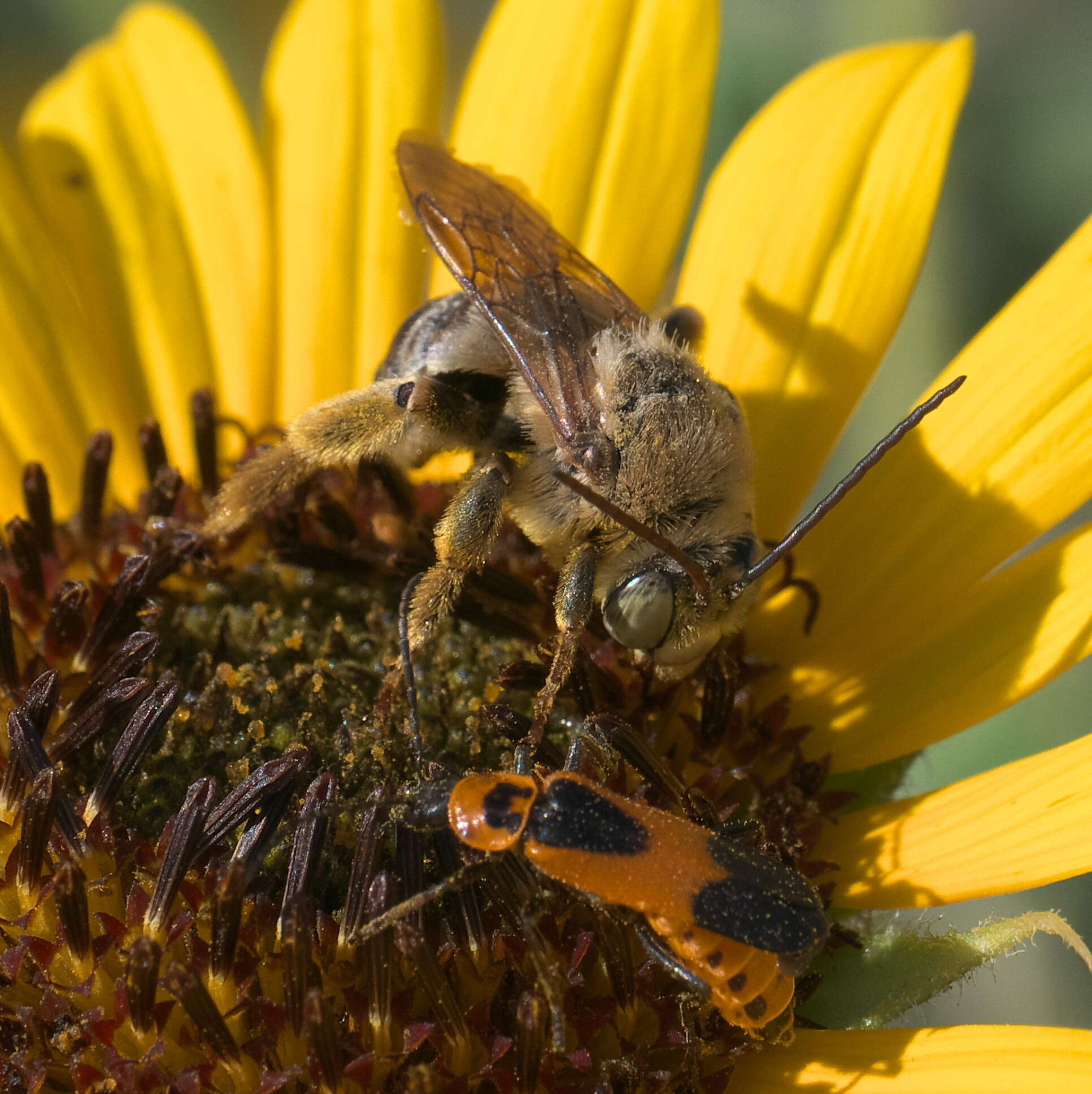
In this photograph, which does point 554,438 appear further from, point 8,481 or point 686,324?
point 8,481

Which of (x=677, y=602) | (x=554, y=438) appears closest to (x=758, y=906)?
(x=677, y=602)

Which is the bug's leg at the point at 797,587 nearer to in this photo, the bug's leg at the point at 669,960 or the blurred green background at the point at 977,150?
the blurred green background at the point at 977,150

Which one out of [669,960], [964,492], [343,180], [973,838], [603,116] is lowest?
[973,838]

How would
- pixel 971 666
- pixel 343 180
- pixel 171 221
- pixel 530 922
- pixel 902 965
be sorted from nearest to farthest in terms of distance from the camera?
pixel 530 922 → pixel 902 965 → pixel 971 666 → pixel 343 180 → pixel 171 221

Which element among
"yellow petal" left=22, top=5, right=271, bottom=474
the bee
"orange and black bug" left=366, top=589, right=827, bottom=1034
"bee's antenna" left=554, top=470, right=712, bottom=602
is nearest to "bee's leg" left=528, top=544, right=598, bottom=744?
the bee

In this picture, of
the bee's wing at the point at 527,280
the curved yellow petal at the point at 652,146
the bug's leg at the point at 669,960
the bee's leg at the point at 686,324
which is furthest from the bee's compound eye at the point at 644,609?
the curved yellow petal at the point at 652,146

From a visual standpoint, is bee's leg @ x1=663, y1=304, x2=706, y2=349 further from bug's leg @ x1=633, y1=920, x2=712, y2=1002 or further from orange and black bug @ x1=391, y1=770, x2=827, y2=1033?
bug's leg @ x1=633, y1=920, x2=712, y2=1002
